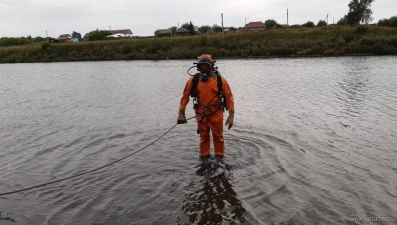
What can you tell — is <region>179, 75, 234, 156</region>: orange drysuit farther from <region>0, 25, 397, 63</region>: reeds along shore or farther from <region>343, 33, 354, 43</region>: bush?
<region>343, 33, 354, 43</region>: bush

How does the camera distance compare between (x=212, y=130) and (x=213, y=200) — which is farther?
(x=212, y=130)

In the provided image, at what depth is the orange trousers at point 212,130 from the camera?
7676 mm

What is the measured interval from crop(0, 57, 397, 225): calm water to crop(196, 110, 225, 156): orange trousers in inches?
16.8

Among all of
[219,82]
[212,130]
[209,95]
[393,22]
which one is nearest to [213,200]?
[212,130]

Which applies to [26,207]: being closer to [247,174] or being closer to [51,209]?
[51,209]

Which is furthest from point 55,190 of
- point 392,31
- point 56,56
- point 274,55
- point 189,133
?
point 56,56

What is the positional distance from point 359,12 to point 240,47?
37.4 meters

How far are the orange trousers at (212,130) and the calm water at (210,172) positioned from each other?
43 centimetres

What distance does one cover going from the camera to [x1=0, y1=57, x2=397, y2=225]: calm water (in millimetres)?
5664

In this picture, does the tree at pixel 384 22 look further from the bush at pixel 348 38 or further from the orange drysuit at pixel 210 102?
the orange drysuit at pixel 210 102

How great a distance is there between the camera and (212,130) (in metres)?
7.78

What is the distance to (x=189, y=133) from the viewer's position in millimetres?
11086

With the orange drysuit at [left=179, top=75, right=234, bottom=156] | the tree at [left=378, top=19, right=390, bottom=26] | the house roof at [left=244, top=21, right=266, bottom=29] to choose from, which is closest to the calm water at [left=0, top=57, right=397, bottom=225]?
the orange drysuit at [left=179, top=75, right=234, bottom=156]

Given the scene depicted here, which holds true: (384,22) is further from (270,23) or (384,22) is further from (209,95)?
(209,95)
